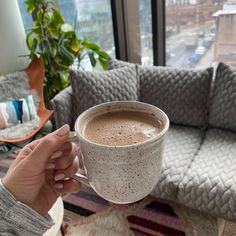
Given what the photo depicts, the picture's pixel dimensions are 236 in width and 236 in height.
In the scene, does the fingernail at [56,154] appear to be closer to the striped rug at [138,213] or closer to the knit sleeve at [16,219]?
the knit sleeve at [16,219]

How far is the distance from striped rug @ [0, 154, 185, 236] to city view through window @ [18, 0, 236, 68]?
1195mm

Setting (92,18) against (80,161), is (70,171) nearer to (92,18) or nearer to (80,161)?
(80,161)

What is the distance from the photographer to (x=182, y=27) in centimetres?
204

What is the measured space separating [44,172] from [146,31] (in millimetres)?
1836

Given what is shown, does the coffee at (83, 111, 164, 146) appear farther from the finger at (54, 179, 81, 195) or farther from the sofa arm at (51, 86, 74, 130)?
the sofa arm at (51, 86, 74, 130)

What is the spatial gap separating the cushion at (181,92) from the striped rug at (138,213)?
0.57m

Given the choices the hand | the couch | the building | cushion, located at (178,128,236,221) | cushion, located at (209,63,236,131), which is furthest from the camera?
the building

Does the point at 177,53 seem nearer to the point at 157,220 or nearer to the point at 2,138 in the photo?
the point at 157,220

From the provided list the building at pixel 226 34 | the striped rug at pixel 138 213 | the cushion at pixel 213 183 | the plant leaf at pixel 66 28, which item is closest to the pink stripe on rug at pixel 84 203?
the striped rug at pixel 138 213

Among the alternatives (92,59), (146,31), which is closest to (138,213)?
(92,59)

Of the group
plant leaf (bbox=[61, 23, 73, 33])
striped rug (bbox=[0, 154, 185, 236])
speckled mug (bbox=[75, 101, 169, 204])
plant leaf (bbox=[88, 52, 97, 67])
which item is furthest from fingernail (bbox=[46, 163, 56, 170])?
plant leaf (bbox=[61, 23, 73, 33])

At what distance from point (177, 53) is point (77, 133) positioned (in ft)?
6.25

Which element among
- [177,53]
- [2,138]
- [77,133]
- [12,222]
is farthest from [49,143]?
[177,53]

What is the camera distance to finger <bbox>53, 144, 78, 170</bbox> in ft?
1.74
